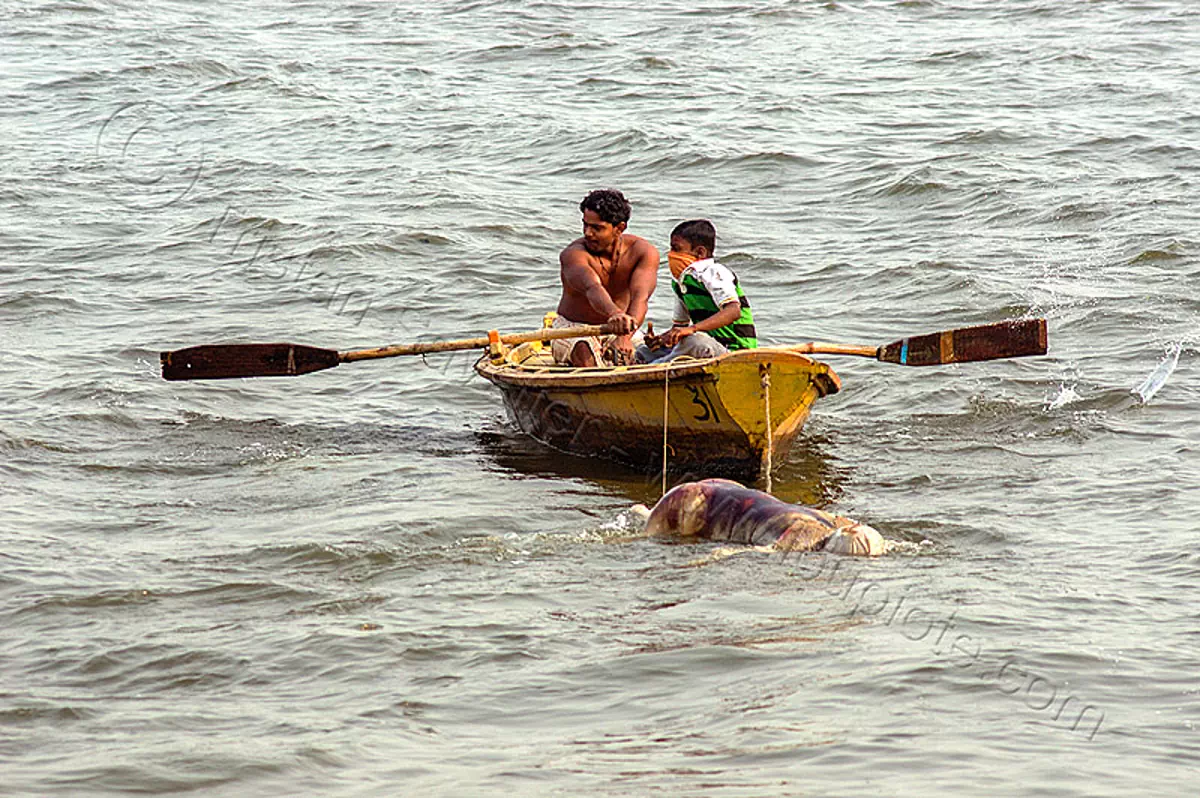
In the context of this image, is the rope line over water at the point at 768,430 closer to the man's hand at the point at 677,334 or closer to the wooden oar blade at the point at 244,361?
the man's hand at the point at 677,334

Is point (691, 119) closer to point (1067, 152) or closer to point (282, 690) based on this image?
point (1067, 152)

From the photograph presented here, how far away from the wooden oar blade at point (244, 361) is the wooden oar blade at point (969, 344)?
3399mm

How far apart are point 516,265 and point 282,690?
8819 millimetres

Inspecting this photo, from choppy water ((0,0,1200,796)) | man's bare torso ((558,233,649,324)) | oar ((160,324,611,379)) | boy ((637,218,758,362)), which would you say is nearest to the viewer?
choppy water ((0,0,1200,796))

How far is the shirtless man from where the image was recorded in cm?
914

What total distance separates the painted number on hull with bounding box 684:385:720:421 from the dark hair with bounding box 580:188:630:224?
4.31ft

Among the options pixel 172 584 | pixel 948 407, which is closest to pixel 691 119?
pixel 948 407

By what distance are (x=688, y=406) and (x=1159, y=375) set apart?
3.75 meters

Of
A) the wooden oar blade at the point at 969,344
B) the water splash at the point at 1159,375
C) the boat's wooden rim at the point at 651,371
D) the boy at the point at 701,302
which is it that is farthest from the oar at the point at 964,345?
the water splash at the point at 1159,375

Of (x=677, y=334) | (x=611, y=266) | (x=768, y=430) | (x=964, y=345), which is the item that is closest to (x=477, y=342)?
(x=611, y=266)

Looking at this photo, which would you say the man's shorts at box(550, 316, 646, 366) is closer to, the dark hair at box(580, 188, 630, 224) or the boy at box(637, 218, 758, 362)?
the boy at box(637, 218, 758, 362)

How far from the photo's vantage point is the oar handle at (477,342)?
9055 millimetres

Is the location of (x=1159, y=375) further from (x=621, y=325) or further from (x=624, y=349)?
(x=621, y=325)

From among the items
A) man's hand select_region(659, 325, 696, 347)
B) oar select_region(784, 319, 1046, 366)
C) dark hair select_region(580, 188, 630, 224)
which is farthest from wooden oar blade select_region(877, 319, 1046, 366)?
dark hair select_region(580, 188, 630, 224)
